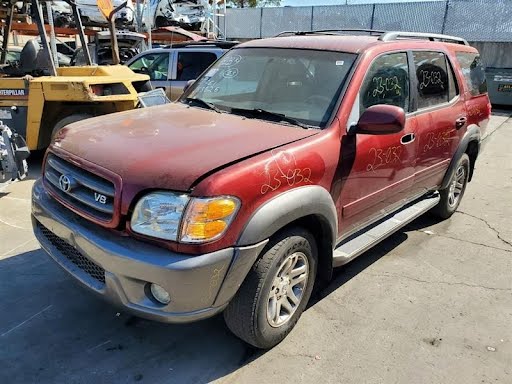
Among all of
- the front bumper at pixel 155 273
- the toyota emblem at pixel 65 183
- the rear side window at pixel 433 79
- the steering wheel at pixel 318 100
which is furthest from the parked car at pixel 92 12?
the front bumper at pixel 155 273

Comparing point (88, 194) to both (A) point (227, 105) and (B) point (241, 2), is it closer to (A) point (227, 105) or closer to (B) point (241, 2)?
(A) point (227, 105)

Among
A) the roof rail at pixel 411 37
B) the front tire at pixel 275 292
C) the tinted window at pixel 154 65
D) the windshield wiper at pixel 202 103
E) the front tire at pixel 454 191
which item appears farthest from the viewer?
the tinted window at pixel 154 65

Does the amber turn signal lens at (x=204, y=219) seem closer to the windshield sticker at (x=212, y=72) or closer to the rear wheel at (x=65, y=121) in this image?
the windshield sticker at (x=212, y=72)

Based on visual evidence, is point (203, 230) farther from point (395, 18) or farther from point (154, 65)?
point (395, 18)

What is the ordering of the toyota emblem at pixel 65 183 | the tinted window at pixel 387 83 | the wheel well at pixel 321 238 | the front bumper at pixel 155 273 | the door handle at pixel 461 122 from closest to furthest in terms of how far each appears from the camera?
1. the front bumper at pixel 155 273
2. the toyota emblem at pixel 65 183
3. the wheel well at pixel 321 238
4. the tinted window at pixel 387 83
5. the door handle at pixel 461 122

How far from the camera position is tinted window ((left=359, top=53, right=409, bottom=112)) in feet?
11.1

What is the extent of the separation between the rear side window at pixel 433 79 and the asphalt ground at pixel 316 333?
1450 mm

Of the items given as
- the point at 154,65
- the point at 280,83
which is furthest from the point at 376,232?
the point at 154,65

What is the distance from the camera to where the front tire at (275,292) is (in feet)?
8.56

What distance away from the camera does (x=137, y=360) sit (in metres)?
2.80

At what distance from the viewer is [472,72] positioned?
201 inches

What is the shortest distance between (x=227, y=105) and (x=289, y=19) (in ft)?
70.7

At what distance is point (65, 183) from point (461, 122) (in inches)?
147

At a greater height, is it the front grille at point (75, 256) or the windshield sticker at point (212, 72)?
the windshield sticker at point (212, 72)
